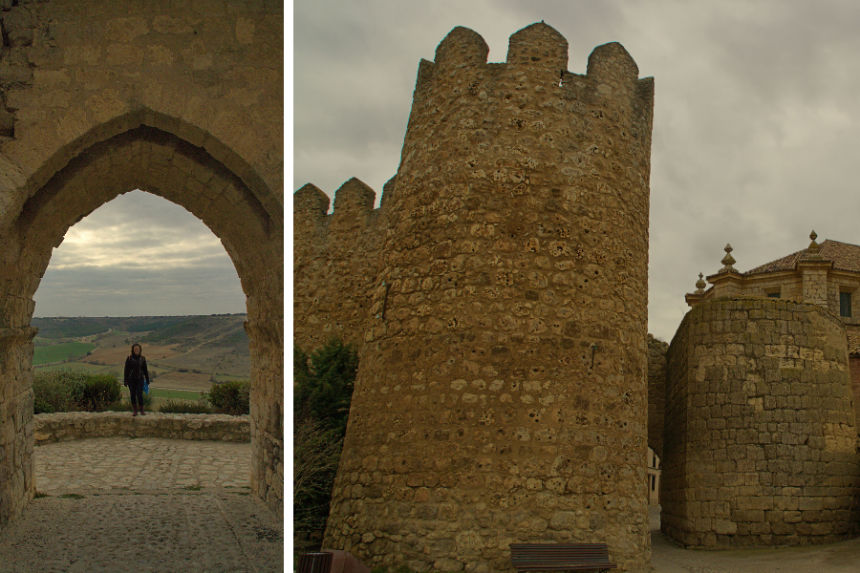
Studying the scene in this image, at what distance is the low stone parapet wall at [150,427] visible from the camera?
43.5 ft

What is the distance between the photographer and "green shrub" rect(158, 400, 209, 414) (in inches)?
645

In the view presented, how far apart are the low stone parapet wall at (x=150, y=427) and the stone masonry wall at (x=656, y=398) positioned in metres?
7.59

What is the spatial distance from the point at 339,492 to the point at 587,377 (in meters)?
2.70

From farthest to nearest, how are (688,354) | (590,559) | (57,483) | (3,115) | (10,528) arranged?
(688,354)
(57,483)
(10,528)
(590,559)
(3,115)

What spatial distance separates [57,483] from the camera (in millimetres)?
8719

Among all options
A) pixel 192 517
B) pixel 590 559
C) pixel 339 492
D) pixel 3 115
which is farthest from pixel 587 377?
pixel 3 115

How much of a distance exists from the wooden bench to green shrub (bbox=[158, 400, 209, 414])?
12318mm

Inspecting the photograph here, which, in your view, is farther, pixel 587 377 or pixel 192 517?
pixel 192 517

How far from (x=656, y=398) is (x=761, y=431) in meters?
1.96

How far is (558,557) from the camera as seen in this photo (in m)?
5.77

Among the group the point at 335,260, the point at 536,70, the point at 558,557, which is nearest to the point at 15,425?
the point at 558,557

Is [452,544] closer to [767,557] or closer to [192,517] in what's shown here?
[192,517]

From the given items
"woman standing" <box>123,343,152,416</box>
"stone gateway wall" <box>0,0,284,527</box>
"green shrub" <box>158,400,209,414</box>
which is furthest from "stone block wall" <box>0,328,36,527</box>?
"green shrub" <box>158,400,209,414</box>

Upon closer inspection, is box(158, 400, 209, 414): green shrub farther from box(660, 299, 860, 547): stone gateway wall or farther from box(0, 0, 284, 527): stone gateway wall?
box(0, 0, 284, 527): stone gateway wall
